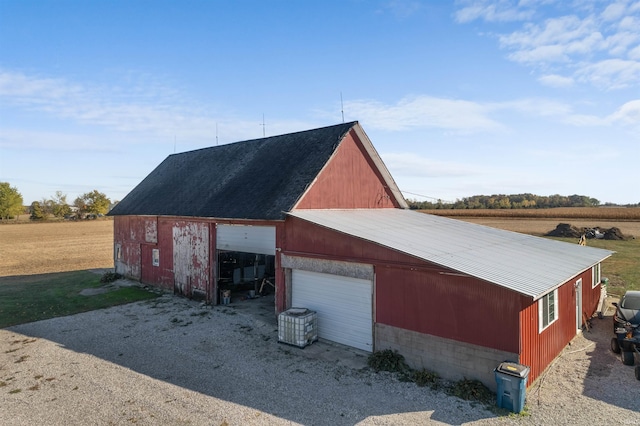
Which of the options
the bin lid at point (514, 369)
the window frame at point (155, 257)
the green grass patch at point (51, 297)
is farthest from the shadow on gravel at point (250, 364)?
the window frame at point (155, 257)

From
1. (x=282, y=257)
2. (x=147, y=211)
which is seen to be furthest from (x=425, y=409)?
(x=147, y=211)

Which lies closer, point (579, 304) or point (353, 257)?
point (353, 257)

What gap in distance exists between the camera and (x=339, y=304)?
13.2m

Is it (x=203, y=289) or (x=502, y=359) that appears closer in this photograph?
(x=502, y=359)

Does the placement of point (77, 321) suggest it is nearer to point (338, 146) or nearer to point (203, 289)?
point (203, 289)

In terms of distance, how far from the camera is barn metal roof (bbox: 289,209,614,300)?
33.8 feet

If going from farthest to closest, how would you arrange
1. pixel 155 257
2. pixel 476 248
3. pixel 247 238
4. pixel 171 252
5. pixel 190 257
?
pixel 155 257 < pixel 171 252 < pixel 190 257 < pixel 247 238 < pixel 476 248

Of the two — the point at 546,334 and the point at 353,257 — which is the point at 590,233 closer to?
the point at 546,334

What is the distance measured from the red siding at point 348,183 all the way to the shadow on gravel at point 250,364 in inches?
233

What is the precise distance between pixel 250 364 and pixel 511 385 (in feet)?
24.1

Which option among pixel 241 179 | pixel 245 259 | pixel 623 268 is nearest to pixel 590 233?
pixel 623 268

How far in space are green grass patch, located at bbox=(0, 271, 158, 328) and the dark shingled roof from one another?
4.92m

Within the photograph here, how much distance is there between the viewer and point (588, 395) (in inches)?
374

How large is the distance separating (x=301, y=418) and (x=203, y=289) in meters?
11.9
